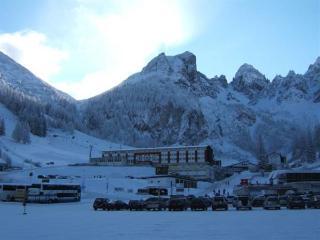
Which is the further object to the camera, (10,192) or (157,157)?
(157,157)

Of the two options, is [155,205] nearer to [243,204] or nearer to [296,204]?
[243,204]

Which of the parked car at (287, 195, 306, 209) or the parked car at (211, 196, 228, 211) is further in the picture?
the parked car at (287, 195, 306, 209)

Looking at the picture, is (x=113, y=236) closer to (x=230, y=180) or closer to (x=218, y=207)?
(x=218, y=207)

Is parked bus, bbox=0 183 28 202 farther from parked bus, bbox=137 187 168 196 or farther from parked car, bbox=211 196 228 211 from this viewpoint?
parked car, bbox=211 196 228 211

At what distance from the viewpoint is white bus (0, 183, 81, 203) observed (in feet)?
233

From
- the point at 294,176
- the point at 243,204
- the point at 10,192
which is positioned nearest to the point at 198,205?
the point at 243,204

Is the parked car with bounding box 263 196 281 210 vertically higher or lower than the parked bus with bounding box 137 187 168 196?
lower

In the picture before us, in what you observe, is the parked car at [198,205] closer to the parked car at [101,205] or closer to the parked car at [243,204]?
the parked car at [243,204]

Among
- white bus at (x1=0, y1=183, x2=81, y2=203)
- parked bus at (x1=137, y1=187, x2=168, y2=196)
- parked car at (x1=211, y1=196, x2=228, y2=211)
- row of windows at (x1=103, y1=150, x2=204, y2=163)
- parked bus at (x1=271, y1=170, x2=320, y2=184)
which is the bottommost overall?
parked car at (x1=211, y1=196, x2=228, y2=211)

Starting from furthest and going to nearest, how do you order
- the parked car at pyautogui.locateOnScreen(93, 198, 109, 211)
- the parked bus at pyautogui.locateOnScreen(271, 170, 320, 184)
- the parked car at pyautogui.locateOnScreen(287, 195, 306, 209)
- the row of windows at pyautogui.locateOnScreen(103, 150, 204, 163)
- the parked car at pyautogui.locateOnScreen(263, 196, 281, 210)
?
the row of windows at pyautogui.locateOnScreen(103, 150, 204, 163), the parked bus at pyautogui.locateOnScreen(271, 170, 320, 184), the parked car at pyautogui.locateOnScreen(93, 198, 109, 211), the parked car at pyautogui.locateOnScreen(287, 195, 306, 209), the parked car at pyautogui.locateOnScreen(263, 196, 281, 210)

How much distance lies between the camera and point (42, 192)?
71500mm

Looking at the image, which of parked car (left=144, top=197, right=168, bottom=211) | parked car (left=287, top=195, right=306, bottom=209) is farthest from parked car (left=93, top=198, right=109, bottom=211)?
parked car (left=287, top=195, right=306, bottom=209)

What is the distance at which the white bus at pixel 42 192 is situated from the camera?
7106 cm

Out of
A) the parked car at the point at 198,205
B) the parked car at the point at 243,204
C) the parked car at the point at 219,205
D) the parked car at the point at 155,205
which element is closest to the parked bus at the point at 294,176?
the parked car at the point at 243,204
